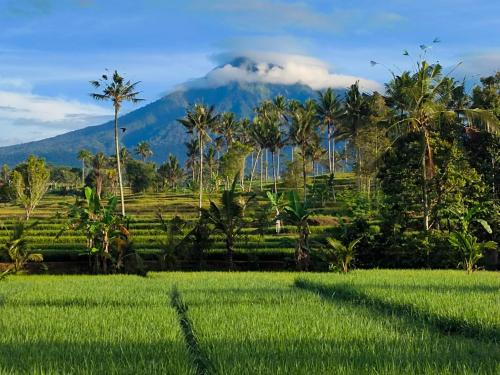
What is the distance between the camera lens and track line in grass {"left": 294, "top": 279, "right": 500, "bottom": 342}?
7.49 m

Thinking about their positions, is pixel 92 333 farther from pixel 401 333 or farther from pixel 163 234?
pixel 163 234

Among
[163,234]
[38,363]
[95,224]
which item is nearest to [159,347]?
[38,363]

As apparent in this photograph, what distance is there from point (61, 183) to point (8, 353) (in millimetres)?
125365

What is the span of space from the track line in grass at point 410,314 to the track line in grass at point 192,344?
9.83 feet

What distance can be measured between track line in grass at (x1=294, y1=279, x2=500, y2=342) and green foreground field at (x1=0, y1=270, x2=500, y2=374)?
0.06ft

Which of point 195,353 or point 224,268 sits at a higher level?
point 195,353

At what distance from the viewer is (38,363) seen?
542cm

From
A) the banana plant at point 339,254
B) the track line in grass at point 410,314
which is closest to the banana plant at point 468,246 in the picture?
the banana plant at point 339,254

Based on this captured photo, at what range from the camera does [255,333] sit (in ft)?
22.6

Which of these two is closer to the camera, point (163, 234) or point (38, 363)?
point (38, 363)

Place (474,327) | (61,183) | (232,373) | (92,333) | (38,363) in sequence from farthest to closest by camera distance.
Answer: (61,183) < (474,327) < (92,333) < (38,363) < (232,373)

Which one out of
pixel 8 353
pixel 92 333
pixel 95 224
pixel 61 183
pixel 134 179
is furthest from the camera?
pixel 61 183

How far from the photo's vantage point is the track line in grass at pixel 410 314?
749cm

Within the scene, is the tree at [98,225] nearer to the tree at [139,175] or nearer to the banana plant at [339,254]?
the banana plant at [339,254]
